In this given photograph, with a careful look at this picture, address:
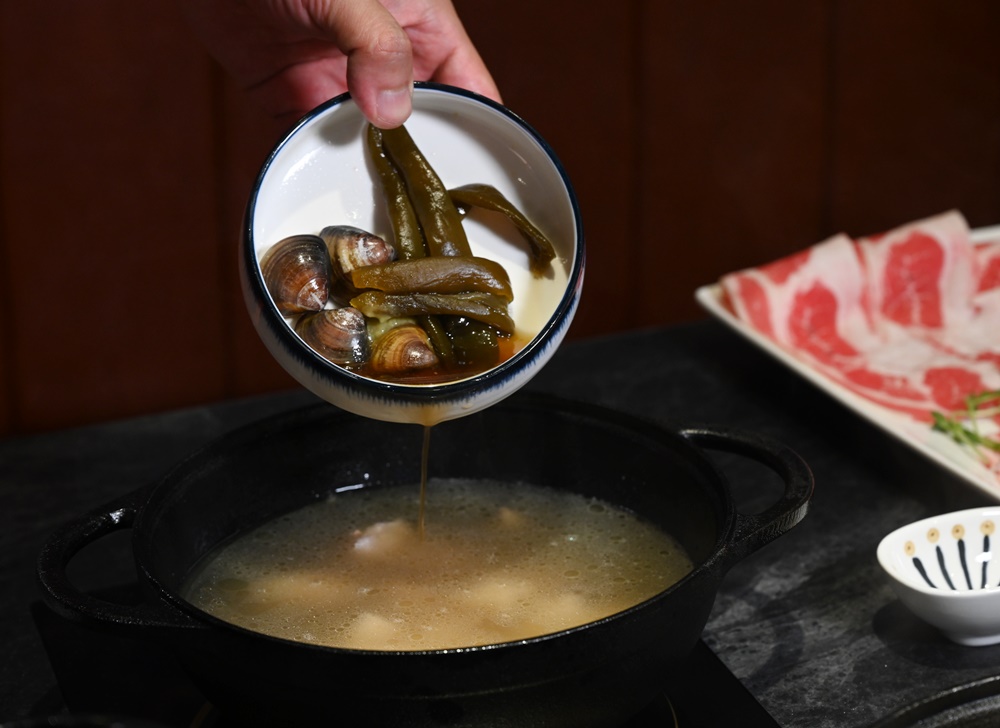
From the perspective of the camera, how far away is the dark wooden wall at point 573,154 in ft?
5.60

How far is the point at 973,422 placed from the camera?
149 cm

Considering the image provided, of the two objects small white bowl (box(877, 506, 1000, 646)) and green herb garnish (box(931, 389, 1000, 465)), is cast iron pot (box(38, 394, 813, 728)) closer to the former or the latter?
small white bowl (box(877, 506, 1000, 646))

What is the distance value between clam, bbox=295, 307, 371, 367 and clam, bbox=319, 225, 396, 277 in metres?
0.05

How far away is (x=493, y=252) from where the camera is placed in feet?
3.69

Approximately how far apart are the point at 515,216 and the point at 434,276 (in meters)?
0.10

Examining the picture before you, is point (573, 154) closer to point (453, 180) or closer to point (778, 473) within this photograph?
point (453, 180)

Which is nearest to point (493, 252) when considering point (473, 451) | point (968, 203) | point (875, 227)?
point (473, 451)

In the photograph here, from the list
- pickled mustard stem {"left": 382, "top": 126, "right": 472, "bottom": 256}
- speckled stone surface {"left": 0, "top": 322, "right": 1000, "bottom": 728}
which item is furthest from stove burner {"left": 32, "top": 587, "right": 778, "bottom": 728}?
pickled mustard stem {"left": 382, "top": 126, "right": 472, "bottom": 256}

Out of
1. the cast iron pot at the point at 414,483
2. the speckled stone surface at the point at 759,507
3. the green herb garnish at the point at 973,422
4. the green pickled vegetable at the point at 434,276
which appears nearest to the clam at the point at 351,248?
the green pickled vegetable at the point at 434,276

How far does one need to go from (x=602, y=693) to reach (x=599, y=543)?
0.29 m

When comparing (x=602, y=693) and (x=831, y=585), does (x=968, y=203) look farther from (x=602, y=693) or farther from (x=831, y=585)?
(x=602, y=693)

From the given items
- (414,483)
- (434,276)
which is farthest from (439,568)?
(434,276)

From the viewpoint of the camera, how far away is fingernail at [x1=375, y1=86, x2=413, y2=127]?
1.04m

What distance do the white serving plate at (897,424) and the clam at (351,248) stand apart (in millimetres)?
649
